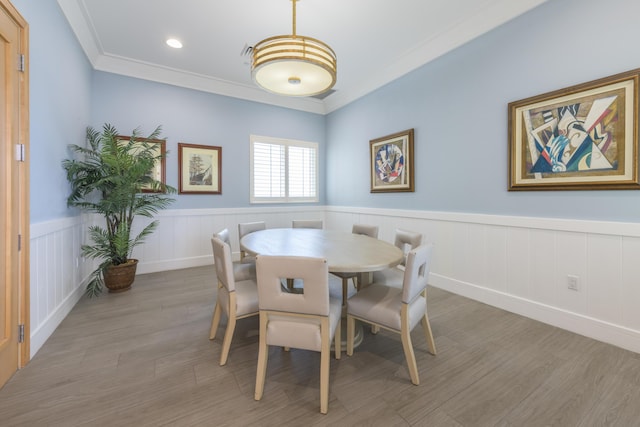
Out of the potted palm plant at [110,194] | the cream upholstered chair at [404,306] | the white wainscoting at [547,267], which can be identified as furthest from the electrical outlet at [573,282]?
the potted palm plant at [110,194]

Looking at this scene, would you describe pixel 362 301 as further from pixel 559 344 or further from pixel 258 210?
pixel 258 210

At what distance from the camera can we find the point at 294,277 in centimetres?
146

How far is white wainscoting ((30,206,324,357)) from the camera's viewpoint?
2135mm

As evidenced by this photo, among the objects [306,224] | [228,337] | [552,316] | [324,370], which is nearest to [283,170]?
[306,224]

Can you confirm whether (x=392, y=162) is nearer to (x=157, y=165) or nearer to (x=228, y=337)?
(x=228, y=337)

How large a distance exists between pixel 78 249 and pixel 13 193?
1586 millimetres

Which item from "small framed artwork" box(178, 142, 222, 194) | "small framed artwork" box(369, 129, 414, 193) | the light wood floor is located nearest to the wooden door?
the light wood floor

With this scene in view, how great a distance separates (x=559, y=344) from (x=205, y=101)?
17.2ft

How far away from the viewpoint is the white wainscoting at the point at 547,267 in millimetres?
2096

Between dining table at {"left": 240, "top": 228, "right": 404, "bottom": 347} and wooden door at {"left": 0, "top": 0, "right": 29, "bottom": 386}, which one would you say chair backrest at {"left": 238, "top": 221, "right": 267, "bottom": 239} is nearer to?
dining table at {"left": 240, "top": 228, "right": 404, "bottom": 347}

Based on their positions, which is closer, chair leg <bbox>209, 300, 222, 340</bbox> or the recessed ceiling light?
chair leg <bbox>209, 300, 222, 340</bbox>

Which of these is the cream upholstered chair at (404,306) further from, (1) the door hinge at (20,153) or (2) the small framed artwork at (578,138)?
(1) the door hinge at (20,153)

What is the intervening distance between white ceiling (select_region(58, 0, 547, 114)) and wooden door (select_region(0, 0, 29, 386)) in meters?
1.24

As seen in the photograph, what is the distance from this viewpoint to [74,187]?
2943 millimetres
